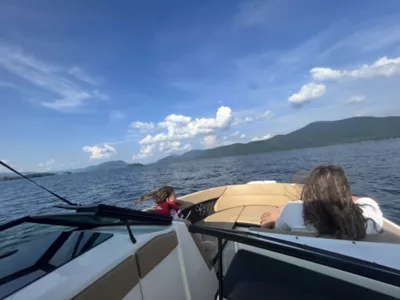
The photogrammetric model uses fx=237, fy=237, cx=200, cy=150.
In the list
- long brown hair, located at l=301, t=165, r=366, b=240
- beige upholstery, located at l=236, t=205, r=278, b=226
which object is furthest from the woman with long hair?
beige upholstery, located at l=236, t=205, r=278, b=226

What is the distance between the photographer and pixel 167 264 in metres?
1.89

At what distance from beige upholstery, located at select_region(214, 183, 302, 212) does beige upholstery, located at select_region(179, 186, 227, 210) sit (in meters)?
0.15

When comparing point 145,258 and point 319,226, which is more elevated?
point 145,258

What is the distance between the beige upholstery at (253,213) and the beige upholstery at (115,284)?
12.8 ft

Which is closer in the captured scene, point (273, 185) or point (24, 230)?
point (273, 185)

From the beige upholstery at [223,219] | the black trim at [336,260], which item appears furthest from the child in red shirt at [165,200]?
the black trim at [336,260]

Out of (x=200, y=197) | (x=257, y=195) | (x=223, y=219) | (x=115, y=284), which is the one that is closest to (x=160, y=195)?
(x=200, y=197)

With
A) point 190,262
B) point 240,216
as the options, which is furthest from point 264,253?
point 240,216

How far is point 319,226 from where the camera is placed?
2.37m

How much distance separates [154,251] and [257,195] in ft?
15.8

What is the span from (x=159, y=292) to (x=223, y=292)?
0.48m

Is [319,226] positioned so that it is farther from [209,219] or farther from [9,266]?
[209,219]

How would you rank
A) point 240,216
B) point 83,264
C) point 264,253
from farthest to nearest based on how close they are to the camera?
point 240,216
point 264,253
point 83,264

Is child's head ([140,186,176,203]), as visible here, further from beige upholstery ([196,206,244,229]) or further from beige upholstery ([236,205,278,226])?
beige upholstery ([236,205,278,226])
